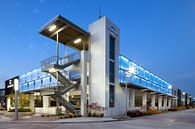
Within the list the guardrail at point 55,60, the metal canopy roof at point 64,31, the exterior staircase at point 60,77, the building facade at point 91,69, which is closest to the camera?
the exterior staircase at point 60,77

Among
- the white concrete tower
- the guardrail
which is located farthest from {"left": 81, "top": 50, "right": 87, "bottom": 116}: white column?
the guardrail

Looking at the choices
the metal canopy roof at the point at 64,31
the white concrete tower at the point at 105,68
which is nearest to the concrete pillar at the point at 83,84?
the white concrete tower at the point at 105,68

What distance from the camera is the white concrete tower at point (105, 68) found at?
67.9 feet

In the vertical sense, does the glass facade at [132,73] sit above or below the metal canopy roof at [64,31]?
below

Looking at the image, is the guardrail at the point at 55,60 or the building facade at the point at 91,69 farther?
the guardrail at the point at 55,60

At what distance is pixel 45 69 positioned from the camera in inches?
805

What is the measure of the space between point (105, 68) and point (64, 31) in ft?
26.0

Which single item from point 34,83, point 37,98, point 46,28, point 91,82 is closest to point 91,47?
point 91,82

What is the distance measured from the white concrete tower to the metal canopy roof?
6.76 feet

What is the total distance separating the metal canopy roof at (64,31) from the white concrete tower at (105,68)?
2.06 meters

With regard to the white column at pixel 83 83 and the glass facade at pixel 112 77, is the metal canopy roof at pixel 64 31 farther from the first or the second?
the glass facade at pixel 112 77

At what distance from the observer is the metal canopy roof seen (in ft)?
64.2

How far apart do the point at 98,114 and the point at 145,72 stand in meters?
17.3

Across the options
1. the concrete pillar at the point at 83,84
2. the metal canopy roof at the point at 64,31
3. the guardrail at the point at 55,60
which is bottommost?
the concrete pillar at the point at 83,84
